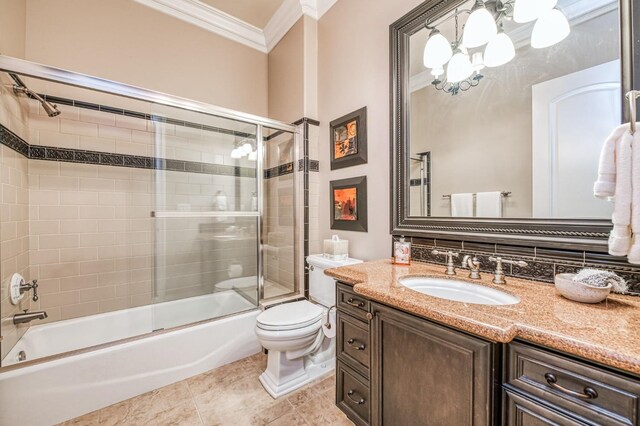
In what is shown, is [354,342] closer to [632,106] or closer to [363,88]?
[632,106]

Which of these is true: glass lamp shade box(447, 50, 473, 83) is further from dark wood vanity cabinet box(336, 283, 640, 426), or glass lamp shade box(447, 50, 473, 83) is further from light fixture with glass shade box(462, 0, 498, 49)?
dark wood vanity cabinet box(336, 283, 640, 426)

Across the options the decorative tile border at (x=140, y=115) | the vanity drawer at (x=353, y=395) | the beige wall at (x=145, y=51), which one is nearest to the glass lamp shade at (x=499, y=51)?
the vanity drawer at (x=353, y=395)

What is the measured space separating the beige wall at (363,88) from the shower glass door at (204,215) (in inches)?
28.4

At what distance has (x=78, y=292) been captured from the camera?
2039mm

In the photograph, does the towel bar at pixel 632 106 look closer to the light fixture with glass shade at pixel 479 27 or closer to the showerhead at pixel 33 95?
the light fixture with glass shade at pixel 479 27

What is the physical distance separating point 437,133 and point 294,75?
1.67 m

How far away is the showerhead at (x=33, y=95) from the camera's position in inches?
65.2

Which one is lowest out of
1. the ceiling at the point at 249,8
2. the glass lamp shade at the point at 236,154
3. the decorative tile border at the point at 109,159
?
the decorative tile border at the point at 109,159

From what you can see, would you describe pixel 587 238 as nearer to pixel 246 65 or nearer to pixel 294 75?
pixel 294 75

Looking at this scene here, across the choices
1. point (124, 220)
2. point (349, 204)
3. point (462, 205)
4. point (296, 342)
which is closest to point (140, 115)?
point (124, 220)

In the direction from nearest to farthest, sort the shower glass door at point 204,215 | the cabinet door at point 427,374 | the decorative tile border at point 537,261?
the cabinet door at point 427,374, the decorative tile border at point 537,261, the shower glass door at point 204,215

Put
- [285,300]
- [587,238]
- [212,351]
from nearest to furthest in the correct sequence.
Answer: [587,238] → [212,351] → [285,300]

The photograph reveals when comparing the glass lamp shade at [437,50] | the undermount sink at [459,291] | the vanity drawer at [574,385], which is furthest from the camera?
the glass lamp shade at [437,50]

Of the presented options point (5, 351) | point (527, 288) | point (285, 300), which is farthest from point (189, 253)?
point (527, 288)
